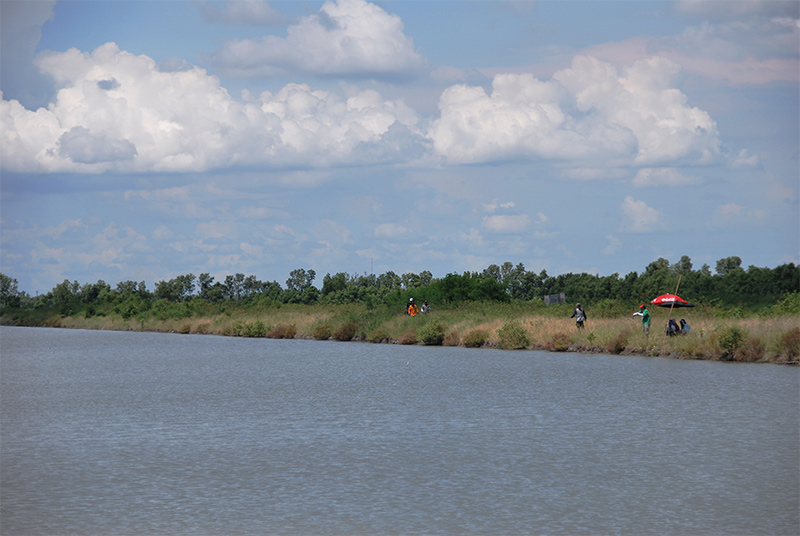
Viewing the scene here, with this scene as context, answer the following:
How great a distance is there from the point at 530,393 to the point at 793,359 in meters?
12.9

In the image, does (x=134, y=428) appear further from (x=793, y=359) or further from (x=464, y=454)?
(x=793, y=359)

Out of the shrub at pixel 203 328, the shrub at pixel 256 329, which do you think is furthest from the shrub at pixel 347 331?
the shrub at pixel 203 328

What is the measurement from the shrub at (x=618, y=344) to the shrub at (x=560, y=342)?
250cm

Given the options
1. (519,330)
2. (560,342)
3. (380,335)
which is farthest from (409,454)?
(380,335)

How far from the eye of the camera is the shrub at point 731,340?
Result: 3469 cm

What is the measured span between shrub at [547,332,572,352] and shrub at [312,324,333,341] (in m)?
21.5

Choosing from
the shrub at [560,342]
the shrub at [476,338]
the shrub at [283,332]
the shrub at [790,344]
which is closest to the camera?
the shrub at [790,344]

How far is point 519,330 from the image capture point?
45.5m

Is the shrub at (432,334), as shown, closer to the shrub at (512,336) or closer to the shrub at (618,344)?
the shrub at (512,336)

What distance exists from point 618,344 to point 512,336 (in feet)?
22.0

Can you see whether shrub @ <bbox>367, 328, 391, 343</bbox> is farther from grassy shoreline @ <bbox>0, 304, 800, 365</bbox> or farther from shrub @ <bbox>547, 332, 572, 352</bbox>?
shrub @ <bbox>547, 332, 572, 352</bbox>

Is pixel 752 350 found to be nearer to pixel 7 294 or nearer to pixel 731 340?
pixel 731 340

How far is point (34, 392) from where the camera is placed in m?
28.3

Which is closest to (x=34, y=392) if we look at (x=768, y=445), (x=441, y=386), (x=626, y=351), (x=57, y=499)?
(x=441, y=386)
